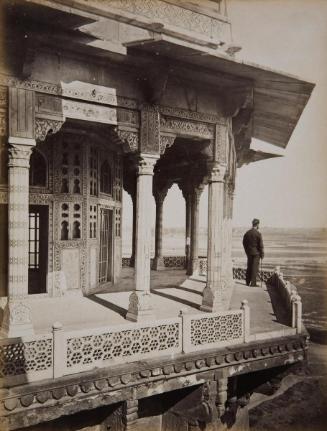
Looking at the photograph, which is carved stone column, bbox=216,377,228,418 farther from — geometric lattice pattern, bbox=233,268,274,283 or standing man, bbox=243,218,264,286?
geometric lattice pattern, bbox=233,268,274,283

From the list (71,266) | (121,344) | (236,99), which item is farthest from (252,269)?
(121,344)

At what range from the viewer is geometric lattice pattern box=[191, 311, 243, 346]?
6609 mm

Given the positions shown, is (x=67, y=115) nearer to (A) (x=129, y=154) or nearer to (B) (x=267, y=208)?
(A) (x=129, y=154)

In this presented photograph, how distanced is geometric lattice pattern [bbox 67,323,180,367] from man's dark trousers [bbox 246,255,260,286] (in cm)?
574

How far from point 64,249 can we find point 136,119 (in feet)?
12.2

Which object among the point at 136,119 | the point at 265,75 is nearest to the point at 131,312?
the point at 136,119

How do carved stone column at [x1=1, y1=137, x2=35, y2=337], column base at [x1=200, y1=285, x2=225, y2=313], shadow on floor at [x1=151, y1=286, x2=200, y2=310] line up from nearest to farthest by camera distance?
carved stone column at [x1=1, y1=137, x2=35, y2=337] → column base at [x1=200, y1=285, x2=225, y2=313] → shadow on floor at [x1=151, y1=286, x2=200, y2=310]

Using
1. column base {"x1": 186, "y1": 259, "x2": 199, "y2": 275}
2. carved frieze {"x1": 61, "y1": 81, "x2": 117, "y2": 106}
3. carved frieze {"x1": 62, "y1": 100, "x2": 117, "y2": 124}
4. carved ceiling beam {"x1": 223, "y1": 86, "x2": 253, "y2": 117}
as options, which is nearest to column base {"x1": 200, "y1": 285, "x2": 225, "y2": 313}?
carved ceiling beam {"x1": 223, "y1": 86, "x2": 253, "y2": 117}

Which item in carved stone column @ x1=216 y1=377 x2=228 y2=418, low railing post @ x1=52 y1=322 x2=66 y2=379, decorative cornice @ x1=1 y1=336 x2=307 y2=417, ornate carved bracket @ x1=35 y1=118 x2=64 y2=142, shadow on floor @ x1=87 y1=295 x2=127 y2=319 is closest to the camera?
decorative cornice @ x1=1 y1=336 x2=307 y2=417

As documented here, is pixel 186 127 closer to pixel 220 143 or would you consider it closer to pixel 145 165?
pixel 220 143

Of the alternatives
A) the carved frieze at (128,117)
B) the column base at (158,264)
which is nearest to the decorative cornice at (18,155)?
the carved frieze at (128,117)

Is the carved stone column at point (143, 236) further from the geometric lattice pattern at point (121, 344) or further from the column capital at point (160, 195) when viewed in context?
the column capital at point (160, 195)

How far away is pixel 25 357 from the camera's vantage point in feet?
16.6

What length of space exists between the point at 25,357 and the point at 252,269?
26.9ft
